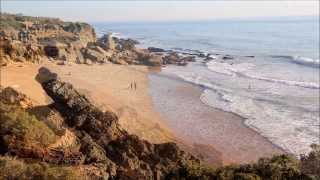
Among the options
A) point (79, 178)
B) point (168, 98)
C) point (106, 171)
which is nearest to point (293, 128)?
point (168, 98)

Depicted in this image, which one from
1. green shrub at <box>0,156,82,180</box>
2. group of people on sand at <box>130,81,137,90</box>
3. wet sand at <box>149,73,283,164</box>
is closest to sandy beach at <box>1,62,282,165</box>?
wet sand at <box>149,73,283,164</box>

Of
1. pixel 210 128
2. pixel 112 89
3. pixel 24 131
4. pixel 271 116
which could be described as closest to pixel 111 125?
pixel 24 131

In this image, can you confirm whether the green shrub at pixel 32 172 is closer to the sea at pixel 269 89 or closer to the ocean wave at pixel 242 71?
the sea at pixel 269 89

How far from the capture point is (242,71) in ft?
163

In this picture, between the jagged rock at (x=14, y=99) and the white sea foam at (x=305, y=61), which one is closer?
the jagged rock at (x=14, y=99)

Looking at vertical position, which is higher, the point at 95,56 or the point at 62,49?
the point at 62,49

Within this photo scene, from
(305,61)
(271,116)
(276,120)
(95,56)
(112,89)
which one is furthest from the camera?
(305,61)

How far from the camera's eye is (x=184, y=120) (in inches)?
1039

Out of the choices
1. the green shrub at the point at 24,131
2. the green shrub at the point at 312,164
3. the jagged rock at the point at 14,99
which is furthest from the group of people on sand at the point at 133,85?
the green shrub at the point at 312,164

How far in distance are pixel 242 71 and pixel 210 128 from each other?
84.0 feet

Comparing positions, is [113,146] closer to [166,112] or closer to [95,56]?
[166,112]

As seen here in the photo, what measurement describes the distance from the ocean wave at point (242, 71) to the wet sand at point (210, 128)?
9.66 metres

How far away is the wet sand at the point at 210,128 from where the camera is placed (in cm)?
2145

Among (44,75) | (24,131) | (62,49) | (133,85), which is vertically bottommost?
(133,85)
